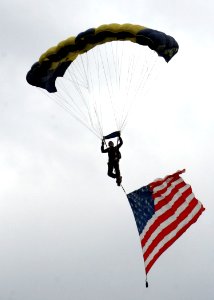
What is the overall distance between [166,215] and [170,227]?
59 cm

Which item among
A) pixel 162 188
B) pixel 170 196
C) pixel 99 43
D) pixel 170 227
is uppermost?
pixel 99 43

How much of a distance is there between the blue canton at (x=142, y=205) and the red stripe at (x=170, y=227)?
0.75m

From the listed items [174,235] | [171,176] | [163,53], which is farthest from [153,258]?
[163,53]

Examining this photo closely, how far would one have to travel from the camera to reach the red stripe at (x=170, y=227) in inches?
1021

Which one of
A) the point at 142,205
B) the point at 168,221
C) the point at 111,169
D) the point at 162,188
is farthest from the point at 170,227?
the point at 111,169

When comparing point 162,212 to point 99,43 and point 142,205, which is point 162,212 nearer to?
point 142,205

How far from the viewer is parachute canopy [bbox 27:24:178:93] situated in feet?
85.9

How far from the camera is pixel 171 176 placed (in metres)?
27.7

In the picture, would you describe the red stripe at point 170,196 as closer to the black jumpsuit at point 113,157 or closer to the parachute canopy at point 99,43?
the black jumpsuit at point 113,157

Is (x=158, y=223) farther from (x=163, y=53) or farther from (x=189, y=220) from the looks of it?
(x=163, y=53)

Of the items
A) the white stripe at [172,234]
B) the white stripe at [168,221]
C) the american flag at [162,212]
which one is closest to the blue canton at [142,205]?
the american flag at [162,212]

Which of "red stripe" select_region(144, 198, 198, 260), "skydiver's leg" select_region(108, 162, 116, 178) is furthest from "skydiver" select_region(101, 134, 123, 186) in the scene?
"red stripe" select_region(144, 198, 198, 260)

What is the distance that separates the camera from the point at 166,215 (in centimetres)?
2700

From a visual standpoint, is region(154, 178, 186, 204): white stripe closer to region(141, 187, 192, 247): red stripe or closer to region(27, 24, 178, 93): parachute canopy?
region(141, 187, 192, 247): red stripe
